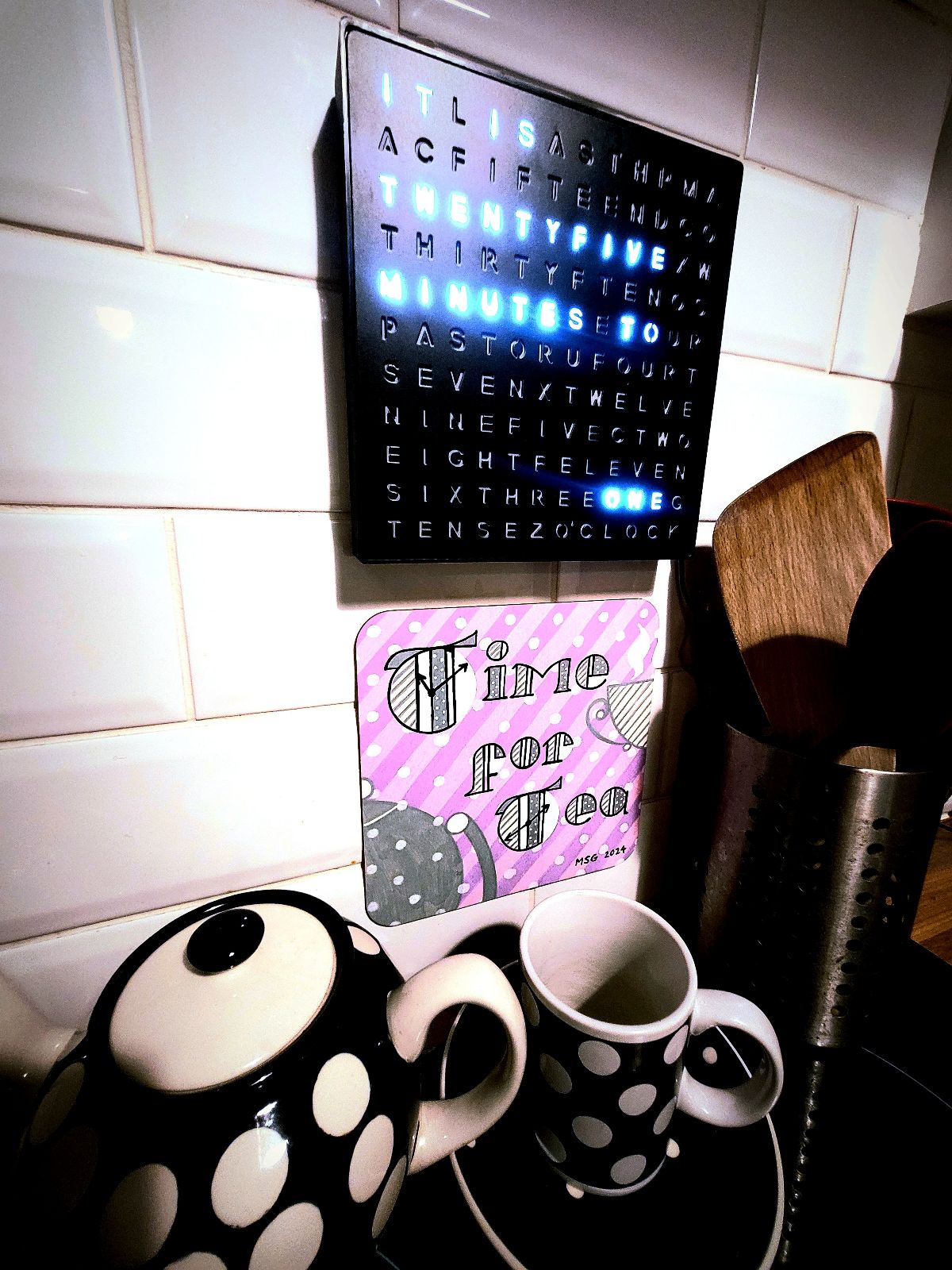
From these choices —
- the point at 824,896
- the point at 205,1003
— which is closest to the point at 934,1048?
the point at 824,896

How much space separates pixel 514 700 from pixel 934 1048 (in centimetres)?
43

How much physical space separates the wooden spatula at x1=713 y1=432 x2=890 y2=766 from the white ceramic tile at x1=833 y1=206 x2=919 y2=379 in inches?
5.2

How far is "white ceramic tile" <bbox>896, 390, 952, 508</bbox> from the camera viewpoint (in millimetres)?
519

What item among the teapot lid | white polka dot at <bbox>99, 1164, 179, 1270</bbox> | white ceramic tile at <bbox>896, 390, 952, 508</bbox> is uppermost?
white ceramic tile at <bbox>896, 390, 952, 508</bbox>

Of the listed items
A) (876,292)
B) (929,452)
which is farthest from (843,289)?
(929,452)

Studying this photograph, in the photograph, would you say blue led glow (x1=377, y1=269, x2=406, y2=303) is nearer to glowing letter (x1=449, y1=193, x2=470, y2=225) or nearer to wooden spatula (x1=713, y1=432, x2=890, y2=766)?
glowing letter (x1=449, y1=193, x2=470, y2=225)

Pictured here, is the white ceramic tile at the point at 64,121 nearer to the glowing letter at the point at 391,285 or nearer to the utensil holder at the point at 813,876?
the glowing letter at the point at 391,285

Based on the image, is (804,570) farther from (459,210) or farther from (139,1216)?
(139,1216)

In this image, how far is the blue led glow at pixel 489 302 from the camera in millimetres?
304

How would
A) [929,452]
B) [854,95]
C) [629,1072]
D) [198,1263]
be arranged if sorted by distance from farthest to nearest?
[929,452] → [854,95] → [629,1072] → [198,1263]

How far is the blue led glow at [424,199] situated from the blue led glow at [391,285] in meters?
0.04

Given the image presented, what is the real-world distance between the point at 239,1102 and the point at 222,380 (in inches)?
13.5

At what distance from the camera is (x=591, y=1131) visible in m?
0.31

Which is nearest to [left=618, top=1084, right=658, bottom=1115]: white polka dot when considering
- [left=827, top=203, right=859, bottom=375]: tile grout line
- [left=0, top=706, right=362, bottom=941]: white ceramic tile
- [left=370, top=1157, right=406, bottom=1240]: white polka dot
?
[left=370, top=1157, right=406, bottom=1240]: white polka dot
